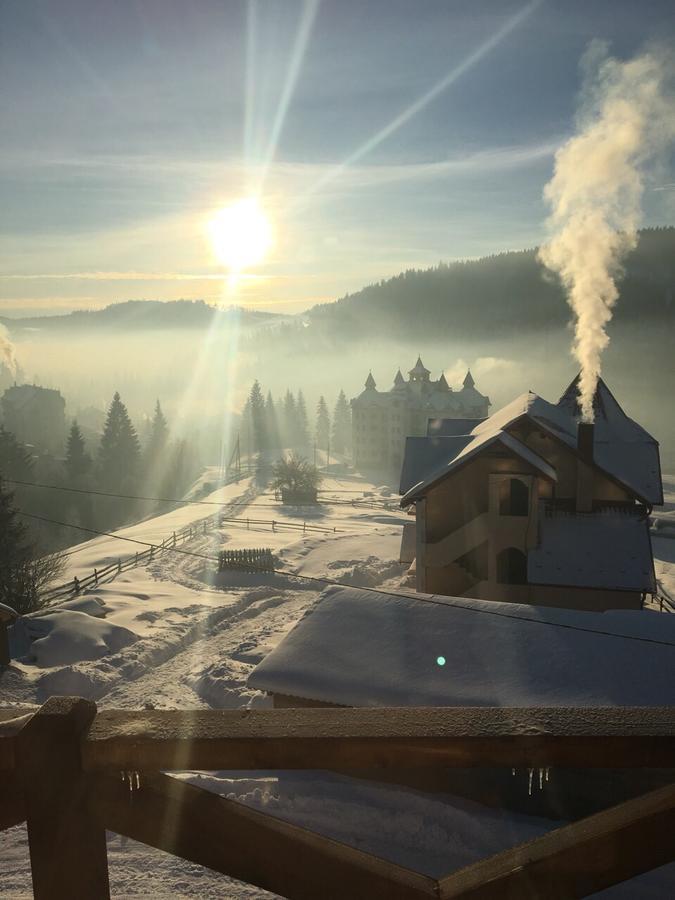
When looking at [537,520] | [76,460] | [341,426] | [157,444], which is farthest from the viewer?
[341,426]

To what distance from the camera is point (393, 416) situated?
96.0 meters

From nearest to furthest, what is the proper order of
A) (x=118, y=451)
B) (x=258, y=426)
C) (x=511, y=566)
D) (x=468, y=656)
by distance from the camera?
(x=468, y=656), (x=511, y=566), (x=118, y=451), (x=258, y=426)

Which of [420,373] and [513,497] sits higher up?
[420,373]

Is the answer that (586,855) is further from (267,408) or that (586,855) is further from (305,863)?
(267,408)

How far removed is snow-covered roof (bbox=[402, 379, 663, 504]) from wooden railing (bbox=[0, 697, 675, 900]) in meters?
18.4

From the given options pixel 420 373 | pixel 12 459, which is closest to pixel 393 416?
pixel 420 373

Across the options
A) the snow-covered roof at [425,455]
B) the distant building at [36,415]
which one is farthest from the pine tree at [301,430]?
the snow-covered roof at [425,455]

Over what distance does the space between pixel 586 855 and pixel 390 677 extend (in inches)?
442

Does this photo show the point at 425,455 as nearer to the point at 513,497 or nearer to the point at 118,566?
the point at 513,497

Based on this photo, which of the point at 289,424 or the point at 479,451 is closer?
the point at 479,451

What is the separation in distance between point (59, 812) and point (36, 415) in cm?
13789

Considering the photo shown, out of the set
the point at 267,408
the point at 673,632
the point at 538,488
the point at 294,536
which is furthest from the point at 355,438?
the point at 673,632

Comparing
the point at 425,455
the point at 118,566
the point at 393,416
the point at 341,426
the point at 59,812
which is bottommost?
the point at 118,566

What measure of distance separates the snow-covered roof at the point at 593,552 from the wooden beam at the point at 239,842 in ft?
62.2
